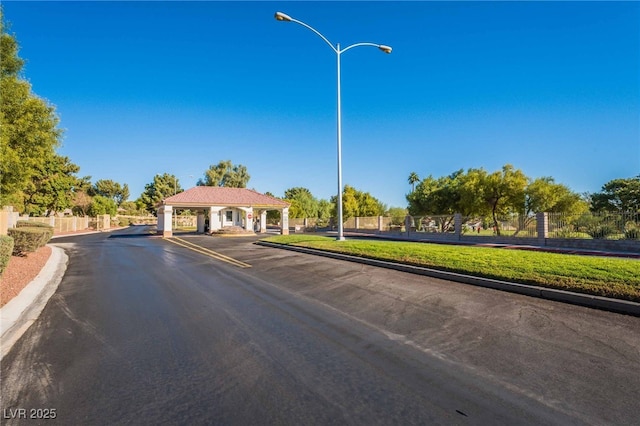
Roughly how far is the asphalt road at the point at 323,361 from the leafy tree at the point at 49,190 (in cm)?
4555

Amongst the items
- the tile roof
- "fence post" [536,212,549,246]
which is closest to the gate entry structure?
the tile roof

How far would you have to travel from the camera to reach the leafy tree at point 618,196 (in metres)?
41.9

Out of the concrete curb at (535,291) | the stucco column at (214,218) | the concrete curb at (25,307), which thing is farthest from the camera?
the stucco column at (214,218)

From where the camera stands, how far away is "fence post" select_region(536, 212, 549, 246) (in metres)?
22.5

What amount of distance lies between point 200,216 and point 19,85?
32.1 meters

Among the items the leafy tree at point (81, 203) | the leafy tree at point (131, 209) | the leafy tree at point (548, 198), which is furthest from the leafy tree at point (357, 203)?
the leafy tree at point (131, 209)

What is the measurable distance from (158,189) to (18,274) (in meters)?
73.2

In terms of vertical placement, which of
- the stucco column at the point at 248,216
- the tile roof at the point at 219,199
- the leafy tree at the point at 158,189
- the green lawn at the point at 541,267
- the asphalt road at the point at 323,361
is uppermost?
the leafy tree at the point at 158,189

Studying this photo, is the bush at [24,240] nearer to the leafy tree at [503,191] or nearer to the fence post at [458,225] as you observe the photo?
the fence post at [458,225]

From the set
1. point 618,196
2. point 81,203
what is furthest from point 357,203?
point 81,203

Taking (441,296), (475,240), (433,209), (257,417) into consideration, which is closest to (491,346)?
(441,296)

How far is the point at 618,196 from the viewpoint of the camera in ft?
153

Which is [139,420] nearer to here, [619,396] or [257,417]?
[257,417]

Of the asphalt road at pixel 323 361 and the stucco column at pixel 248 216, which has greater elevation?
the stucco column at pixel 248 216
